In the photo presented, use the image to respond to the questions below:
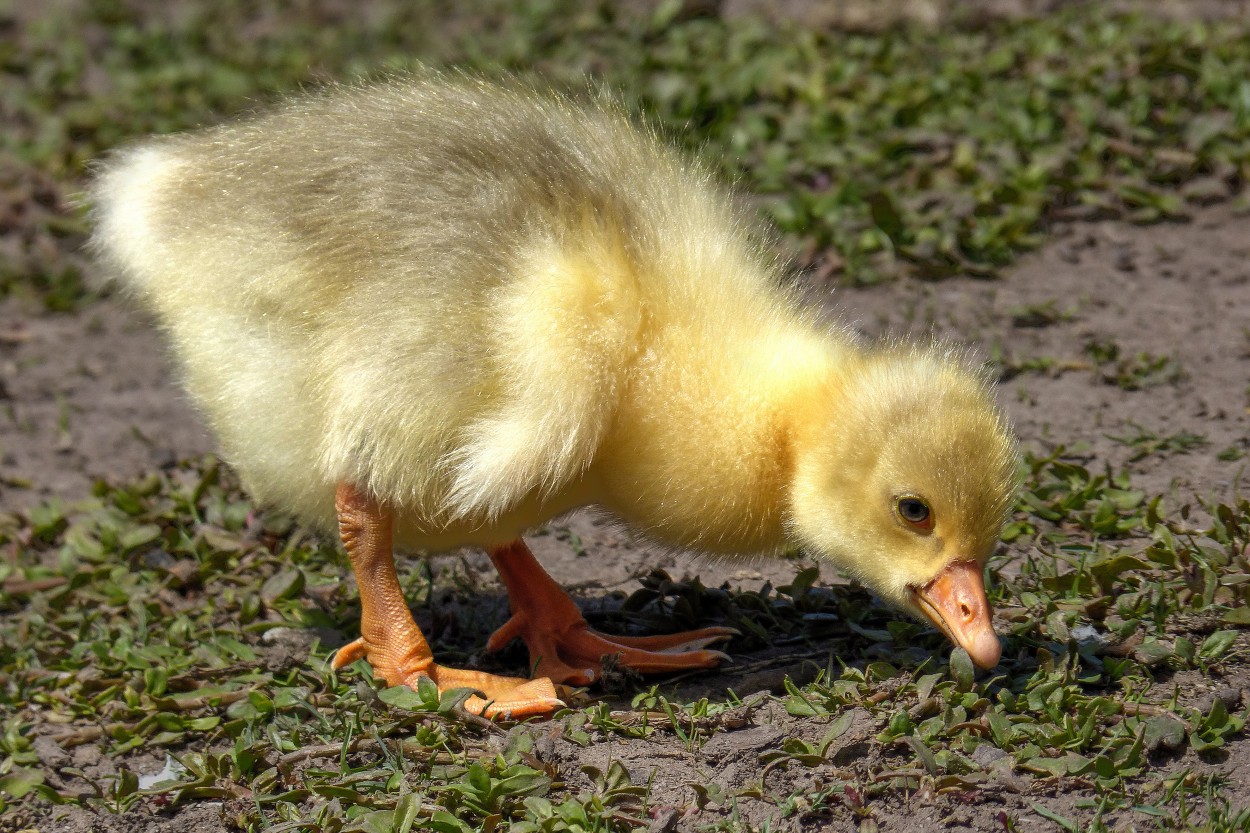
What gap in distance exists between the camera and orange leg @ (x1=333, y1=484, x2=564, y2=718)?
13.4 feet

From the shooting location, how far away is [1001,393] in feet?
18.5

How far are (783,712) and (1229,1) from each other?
5.94 metres

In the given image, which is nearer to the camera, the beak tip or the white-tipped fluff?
the beak tip

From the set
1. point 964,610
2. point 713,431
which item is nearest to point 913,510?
point 964,610

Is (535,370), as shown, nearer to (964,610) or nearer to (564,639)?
(564,639)

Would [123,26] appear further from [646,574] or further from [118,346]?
[646,574]

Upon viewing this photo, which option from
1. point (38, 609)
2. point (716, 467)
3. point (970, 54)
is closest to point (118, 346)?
point (38, 609)

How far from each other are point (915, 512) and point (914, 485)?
0.26ft

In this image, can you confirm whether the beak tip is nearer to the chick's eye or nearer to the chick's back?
the chick's eye

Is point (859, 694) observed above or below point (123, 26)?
below

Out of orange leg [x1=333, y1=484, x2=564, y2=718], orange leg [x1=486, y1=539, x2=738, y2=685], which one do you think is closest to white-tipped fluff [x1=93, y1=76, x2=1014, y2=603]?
orange leg [x1=333, y1=484, x2=564, y2=718]

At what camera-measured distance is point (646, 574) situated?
Result: 4.90m

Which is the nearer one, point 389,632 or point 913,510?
point 913,510

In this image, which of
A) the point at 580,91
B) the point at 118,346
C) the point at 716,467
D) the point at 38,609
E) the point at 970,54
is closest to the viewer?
the point at 716,467
